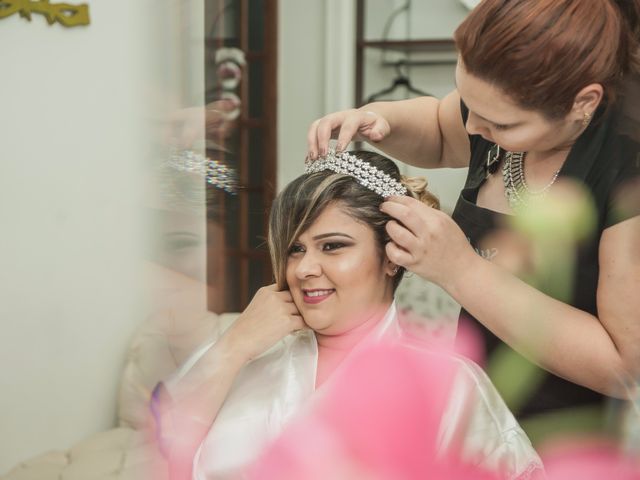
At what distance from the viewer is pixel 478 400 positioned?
0.63m

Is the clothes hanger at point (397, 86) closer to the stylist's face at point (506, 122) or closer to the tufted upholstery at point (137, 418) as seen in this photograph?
the stylist's face at point (506, 122)

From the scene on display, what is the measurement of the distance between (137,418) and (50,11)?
43cm

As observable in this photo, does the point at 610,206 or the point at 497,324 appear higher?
the point at 610,206

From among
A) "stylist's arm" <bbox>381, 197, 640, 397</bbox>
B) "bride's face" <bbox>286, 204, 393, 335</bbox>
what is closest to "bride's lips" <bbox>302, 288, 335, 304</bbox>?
"bride's face" <bbox>286, 204, 393, 335</bbox>

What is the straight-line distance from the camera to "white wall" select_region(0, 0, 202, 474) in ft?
2.11

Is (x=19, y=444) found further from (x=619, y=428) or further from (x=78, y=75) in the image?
(x=619, y=428)

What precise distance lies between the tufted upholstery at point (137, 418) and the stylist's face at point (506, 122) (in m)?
0.33

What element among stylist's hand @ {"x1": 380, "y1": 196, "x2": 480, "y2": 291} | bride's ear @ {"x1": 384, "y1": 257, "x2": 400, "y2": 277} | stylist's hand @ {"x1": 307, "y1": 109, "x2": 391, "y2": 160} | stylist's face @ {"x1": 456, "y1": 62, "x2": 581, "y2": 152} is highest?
stylist's face @ {"x1": 456, "y1": 62, "x2": 581, "y2": 152}

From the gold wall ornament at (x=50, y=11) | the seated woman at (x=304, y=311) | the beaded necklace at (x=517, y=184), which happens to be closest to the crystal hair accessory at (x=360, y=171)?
the seated woman at (x=304, y=311)

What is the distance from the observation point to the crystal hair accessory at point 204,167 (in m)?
0.60

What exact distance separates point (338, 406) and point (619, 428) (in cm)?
28

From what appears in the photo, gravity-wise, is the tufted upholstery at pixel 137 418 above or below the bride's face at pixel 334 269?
below

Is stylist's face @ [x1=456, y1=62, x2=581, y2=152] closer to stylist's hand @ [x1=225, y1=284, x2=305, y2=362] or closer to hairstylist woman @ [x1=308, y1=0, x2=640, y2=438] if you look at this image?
hairstylist woman @ [x1=308, y1=0, x2=640, y2=438]

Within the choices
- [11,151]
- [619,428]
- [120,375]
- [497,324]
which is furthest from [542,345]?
[11,151]
